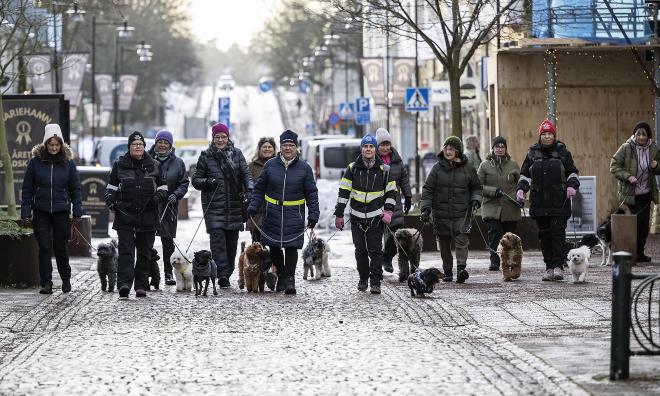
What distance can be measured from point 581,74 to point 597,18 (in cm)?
167

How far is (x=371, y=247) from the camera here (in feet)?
58.1

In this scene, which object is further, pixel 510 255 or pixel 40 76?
pixel 40 76

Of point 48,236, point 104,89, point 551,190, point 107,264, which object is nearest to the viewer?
point 48,236

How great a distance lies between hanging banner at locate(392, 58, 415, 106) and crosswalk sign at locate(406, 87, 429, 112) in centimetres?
1129

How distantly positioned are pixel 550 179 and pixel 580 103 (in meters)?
12.2

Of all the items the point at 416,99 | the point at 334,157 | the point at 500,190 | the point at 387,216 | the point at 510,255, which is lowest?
the point at 510,255

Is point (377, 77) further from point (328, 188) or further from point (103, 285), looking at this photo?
point (103, 285)

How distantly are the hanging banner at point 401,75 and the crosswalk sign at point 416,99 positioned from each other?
37.0ft

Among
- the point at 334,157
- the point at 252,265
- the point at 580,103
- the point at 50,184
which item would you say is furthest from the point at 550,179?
the point at 334,157

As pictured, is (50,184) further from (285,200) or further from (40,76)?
(40,76)

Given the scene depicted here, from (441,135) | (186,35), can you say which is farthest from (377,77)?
(186,35)

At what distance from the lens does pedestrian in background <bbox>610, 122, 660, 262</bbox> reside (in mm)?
20750

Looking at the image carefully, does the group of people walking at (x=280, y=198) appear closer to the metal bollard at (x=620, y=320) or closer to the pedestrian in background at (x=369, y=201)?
the pedestrian in background at (x=369, y=201)

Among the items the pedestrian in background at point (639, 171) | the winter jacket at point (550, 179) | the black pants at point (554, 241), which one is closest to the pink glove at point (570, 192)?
the winter jacket at point (550, 179)
